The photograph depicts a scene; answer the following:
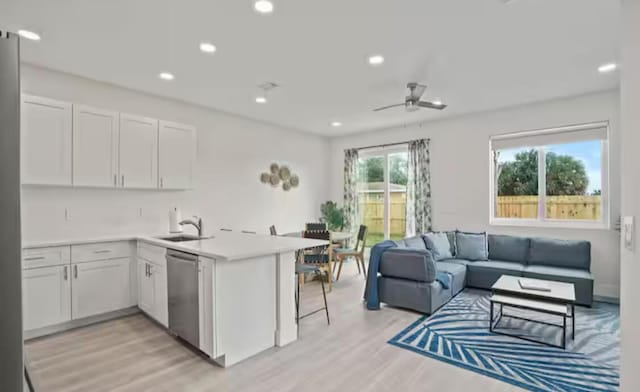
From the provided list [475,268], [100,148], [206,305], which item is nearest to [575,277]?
[475,268]

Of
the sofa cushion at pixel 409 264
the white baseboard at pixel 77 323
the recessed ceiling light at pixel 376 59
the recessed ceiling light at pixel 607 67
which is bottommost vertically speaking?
the white baseboard at pixel 77 323

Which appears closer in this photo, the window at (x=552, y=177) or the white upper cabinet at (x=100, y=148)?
the white upper cabinet at (x=100, y=148)

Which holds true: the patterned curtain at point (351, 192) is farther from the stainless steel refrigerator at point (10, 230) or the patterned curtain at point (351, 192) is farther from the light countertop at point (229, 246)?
the stainless steel refrigerator at point (10, 230)

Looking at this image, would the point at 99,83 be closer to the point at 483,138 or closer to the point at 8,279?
the point at 8,279

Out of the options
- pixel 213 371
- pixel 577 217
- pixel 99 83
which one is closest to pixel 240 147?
pixel 99 83

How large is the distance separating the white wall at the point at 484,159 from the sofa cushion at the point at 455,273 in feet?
3.82

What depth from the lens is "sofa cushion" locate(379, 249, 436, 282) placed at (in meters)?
3.79

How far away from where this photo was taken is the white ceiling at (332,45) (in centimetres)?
250

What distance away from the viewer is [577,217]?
4.77 m

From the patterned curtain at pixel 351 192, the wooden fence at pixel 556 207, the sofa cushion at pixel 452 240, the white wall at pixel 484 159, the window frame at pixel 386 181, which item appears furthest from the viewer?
the patterned curtain at pixel 351 192

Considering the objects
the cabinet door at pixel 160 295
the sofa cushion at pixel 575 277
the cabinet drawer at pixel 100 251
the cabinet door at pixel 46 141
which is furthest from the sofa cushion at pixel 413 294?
the cabinet door at pixel 46 141

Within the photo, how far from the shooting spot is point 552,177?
5000mm

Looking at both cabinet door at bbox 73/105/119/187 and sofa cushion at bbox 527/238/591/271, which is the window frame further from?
cabinet door at bbox 73/105/119/187

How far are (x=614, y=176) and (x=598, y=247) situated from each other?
1.02 m
